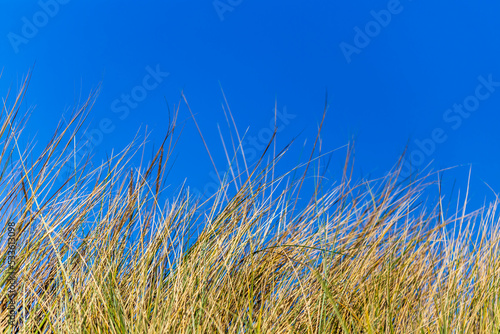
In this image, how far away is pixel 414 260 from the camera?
89.7 inches

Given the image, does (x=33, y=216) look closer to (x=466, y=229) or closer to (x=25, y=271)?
(x=25, y=271)

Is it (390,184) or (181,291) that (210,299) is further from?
(390,184)

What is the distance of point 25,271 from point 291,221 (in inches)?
47.6

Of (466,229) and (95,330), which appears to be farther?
(466,229)

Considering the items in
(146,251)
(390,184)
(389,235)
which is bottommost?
(146,251)

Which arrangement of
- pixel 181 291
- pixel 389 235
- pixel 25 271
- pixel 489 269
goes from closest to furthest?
pixel 181 291 < pixel 25 271 < pixel 489 269 < pixel 389 235

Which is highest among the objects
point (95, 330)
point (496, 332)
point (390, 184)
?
point (390, 184)

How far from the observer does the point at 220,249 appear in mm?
1871

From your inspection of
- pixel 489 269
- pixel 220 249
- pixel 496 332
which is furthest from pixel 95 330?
pixel 489 269

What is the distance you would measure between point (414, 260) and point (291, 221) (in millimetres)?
677

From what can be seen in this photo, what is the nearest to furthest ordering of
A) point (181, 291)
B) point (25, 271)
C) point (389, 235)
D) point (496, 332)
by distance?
point (496, 332) < point (181, 291) < point (25, 271) < point (389, 235)

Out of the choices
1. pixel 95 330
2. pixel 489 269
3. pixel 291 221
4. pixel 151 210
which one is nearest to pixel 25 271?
pixel 95 330

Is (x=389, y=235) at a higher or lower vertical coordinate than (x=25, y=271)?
higher

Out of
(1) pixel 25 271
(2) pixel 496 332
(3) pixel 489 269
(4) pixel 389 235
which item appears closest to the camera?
(2) pixel 496 332
